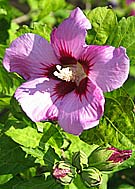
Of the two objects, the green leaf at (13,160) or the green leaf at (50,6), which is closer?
the green leaf at (13,160)

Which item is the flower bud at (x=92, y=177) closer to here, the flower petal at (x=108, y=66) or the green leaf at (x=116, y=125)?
the green leaf at (x=116, y=125)

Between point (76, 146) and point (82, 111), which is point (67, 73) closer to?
point (82, 111)

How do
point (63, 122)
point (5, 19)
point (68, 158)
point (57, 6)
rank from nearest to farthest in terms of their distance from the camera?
point (63, 122) → point (68, 158) → point (5, 19) → point (57, 6)

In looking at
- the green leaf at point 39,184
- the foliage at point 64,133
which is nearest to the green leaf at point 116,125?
the foliage at point 64,133

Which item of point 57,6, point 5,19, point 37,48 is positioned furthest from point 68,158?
point 57,6

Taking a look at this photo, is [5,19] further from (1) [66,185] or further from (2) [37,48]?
(1) [66,185]

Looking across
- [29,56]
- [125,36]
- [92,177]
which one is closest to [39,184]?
[92,177]
